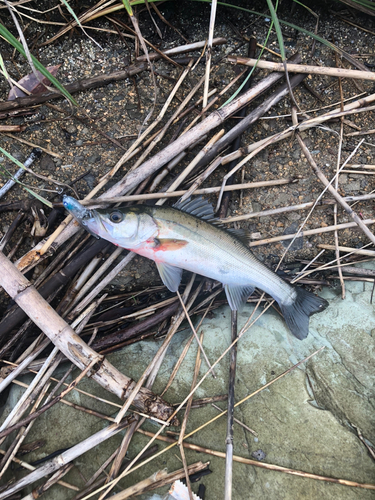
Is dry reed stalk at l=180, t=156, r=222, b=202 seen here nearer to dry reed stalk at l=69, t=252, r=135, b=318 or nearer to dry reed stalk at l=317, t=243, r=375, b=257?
dry reed stalk at l=69, t=252, r=135, b=318

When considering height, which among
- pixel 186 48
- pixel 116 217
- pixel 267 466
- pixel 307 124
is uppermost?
pixel 186 48

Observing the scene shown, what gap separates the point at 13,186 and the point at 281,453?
375cm

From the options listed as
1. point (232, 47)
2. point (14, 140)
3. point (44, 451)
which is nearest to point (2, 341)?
point (44, 451)

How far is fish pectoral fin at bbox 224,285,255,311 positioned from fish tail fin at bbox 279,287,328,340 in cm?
35

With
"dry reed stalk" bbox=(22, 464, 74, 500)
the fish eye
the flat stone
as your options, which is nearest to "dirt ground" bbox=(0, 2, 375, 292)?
the fish eye

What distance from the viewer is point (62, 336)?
2990 mm

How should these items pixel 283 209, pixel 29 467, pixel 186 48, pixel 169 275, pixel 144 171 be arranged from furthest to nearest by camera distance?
pixel 186 48
pixel 283 209
pixel 144 171
pixel 169 275
pixel 29 467

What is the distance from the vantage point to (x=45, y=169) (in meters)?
3.79

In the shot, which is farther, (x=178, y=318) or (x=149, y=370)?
(x=178, y=318)

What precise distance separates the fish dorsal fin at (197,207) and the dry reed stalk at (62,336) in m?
1.55

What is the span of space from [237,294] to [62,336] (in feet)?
5.60

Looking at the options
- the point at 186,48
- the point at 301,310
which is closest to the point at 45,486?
the point at 301,310

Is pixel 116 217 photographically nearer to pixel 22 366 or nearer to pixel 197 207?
pixel 197 207

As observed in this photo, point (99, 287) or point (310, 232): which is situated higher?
point (99, 287)
